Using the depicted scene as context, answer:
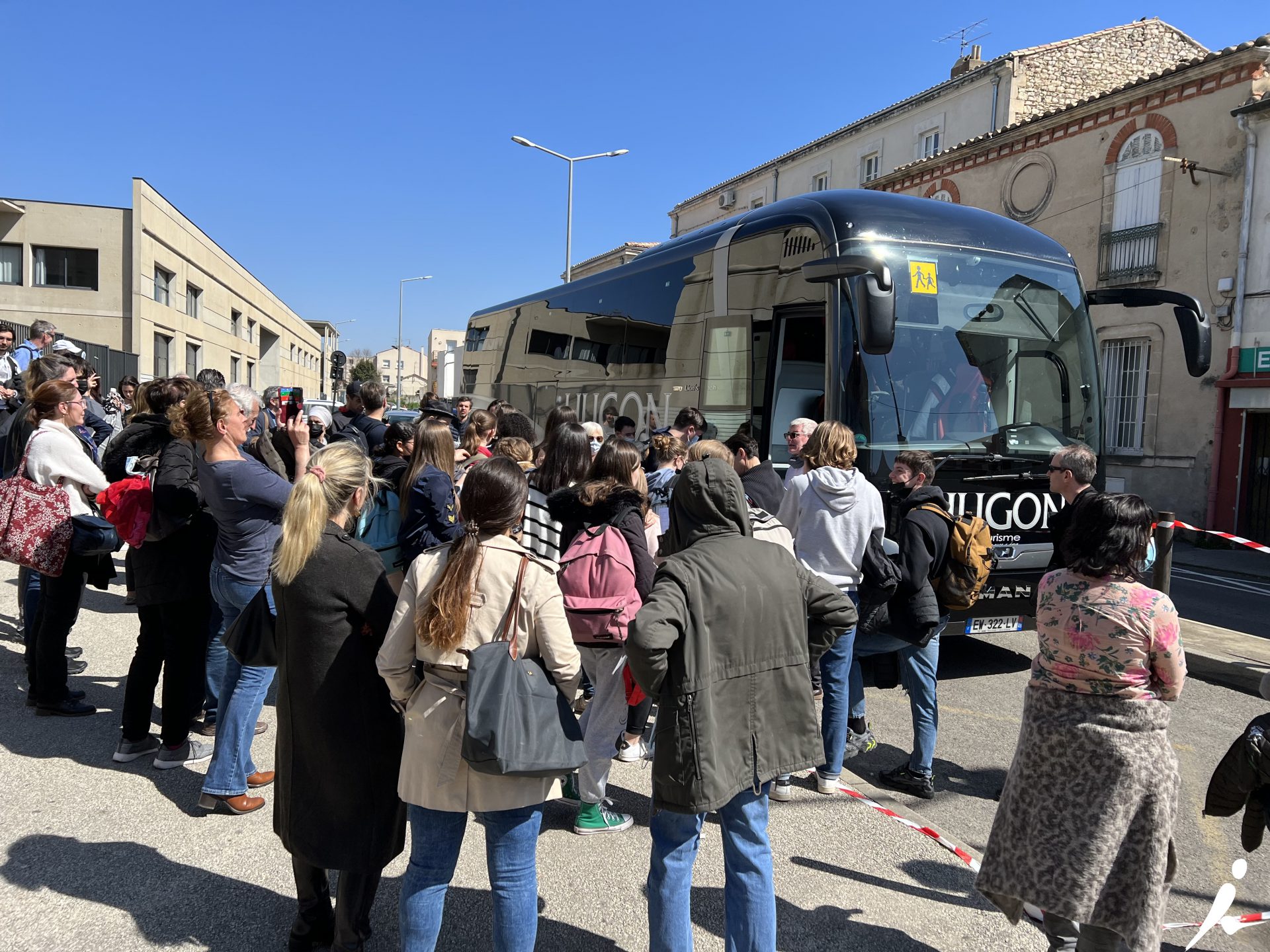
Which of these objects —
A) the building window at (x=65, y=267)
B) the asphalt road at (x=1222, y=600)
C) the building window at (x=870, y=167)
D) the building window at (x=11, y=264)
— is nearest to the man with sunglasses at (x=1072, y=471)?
the asphalt road at (x=1222, y=600)

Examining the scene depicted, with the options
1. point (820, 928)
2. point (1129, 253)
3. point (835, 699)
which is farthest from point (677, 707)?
point (1129, 253)

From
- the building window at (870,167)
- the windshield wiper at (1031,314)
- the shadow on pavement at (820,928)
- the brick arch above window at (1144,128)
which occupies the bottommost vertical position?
the shadow on pavement at (820,928)

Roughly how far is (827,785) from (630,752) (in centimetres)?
103

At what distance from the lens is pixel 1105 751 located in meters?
2.60

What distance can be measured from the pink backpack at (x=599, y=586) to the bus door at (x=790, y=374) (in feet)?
10.6

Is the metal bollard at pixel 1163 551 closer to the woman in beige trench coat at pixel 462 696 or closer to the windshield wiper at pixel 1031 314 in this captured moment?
the windshield wiper at pixel 1031 314

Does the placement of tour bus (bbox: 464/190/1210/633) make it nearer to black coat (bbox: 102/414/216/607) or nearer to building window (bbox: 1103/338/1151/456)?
black coat (bbox: 102/414/216/607)

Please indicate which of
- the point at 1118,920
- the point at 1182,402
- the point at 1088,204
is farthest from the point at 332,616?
the point at 1088,204

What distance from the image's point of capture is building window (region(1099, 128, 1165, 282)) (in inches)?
677

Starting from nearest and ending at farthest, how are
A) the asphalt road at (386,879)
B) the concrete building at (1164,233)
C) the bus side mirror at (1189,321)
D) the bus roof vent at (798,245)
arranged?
1. the asphalt road at (386,879)
2. the bus roof vent at (798,245)
3. the bus side mirror at (1189,321)
4. the concrete building at (1164,233)

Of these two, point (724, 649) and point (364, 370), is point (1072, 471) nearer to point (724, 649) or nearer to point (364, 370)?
point (724, 649)

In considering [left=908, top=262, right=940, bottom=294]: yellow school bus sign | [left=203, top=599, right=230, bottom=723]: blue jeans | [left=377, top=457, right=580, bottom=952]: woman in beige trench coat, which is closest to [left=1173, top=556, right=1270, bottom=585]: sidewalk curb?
[left=908, top=262, right=940, bottom=294]: yellow school bus sign

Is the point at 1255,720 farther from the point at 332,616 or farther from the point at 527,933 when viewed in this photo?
the point at 332,616

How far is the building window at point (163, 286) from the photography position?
34656 millimetres
